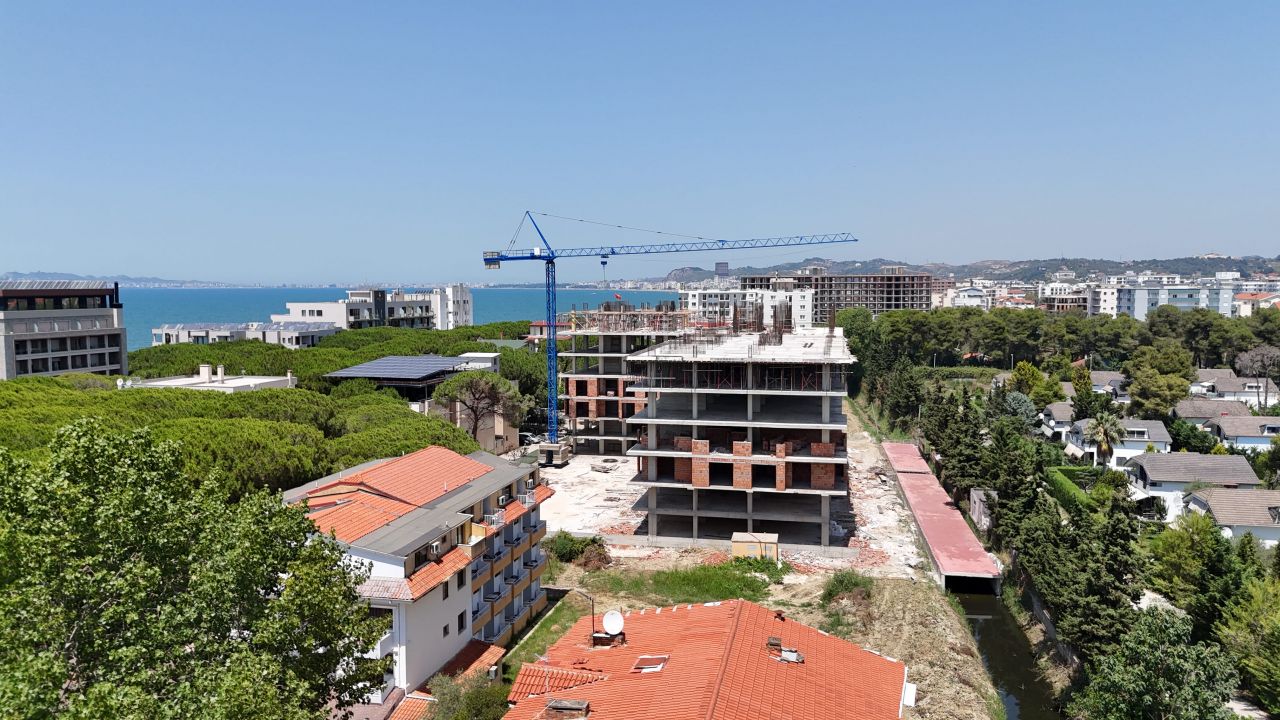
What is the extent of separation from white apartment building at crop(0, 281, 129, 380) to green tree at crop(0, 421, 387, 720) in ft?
188

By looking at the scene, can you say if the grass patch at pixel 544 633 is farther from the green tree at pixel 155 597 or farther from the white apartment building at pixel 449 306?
the white apartment building at pixel 449 306

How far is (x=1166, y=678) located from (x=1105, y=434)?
41275 mm

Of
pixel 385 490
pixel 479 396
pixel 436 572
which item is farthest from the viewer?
pixel 479 396

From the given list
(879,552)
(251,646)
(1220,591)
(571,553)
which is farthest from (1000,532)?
(251,646)

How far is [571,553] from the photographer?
39312 mm

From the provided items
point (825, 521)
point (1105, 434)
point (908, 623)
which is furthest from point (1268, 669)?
point (1105, 434)

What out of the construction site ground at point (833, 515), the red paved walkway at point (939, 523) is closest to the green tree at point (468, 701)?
the construction site ground at point (833, 515)

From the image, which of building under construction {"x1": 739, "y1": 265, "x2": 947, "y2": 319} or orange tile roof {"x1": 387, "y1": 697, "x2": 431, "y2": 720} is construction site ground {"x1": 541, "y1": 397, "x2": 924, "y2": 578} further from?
building under construction {"x1": 739, "y1": 265, "x2": 947, "y2": 319}

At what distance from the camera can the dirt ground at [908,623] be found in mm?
26453

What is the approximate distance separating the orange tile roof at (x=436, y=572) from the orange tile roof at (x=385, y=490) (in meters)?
2.03

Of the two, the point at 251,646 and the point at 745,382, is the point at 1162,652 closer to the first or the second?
the point at 251,646

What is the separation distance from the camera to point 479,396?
59344mm

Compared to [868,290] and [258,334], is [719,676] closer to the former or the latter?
[258,334]

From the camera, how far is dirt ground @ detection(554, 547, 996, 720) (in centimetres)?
2645
